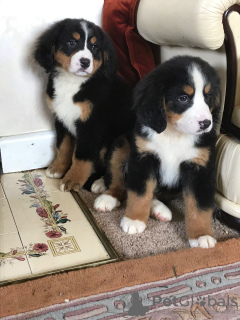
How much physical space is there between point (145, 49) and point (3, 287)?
148 cm

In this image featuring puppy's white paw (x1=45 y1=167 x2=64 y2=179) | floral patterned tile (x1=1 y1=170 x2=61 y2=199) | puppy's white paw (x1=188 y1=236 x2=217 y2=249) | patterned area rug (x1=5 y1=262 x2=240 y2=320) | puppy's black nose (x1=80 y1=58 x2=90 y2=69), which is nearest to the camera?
patterned area rug (x1=5 y1=262 x2=240 y2=320)

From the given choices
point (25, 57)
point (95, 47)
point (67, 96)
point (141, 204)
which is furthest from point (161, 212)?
point (25, 57)

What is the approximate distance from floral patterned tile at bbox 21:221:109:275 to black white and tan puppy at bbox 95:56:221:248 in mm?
162

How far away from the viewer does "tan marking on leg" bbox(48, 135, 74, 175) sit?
7.95 ft

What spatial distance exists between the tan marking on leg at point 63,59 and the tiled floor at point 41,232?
629mm

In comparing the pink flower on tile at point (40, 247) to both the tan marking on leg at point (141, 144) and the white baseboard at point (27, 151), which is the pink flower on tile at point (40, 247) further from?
the white baseboard at point (27, 151)

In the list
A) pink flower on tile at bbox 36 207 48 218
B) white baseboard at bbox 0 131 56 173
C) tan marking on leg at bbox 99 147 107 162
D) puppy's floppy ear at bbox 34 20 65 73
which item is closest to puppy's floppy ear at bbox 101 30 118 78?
puppy's floppy ear at bbox 34 20 65 73

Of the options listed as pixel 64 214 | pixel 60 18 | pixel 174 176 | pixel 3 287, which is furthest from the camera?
pixel 60 18

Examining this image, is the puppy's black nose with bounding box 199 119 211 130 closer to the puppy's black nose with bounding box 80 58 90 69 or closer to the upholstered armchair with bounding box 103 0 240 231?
the upholstered armchair with bounding box 103 0 240 231

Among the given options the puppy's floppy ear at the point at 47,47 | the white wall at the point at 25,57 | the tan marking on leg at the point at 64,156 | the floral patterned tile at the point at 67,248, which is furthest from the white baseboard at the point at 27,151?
the floral patterned tile at the point at 67,248

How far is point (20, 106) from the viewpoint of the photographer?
2479mm

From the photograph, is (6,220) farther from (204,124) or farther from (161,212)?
(204,124)

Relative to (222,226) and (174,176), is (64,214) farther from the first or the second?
(222,226)

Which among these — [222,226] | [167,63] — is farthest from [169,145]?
[222,226]
